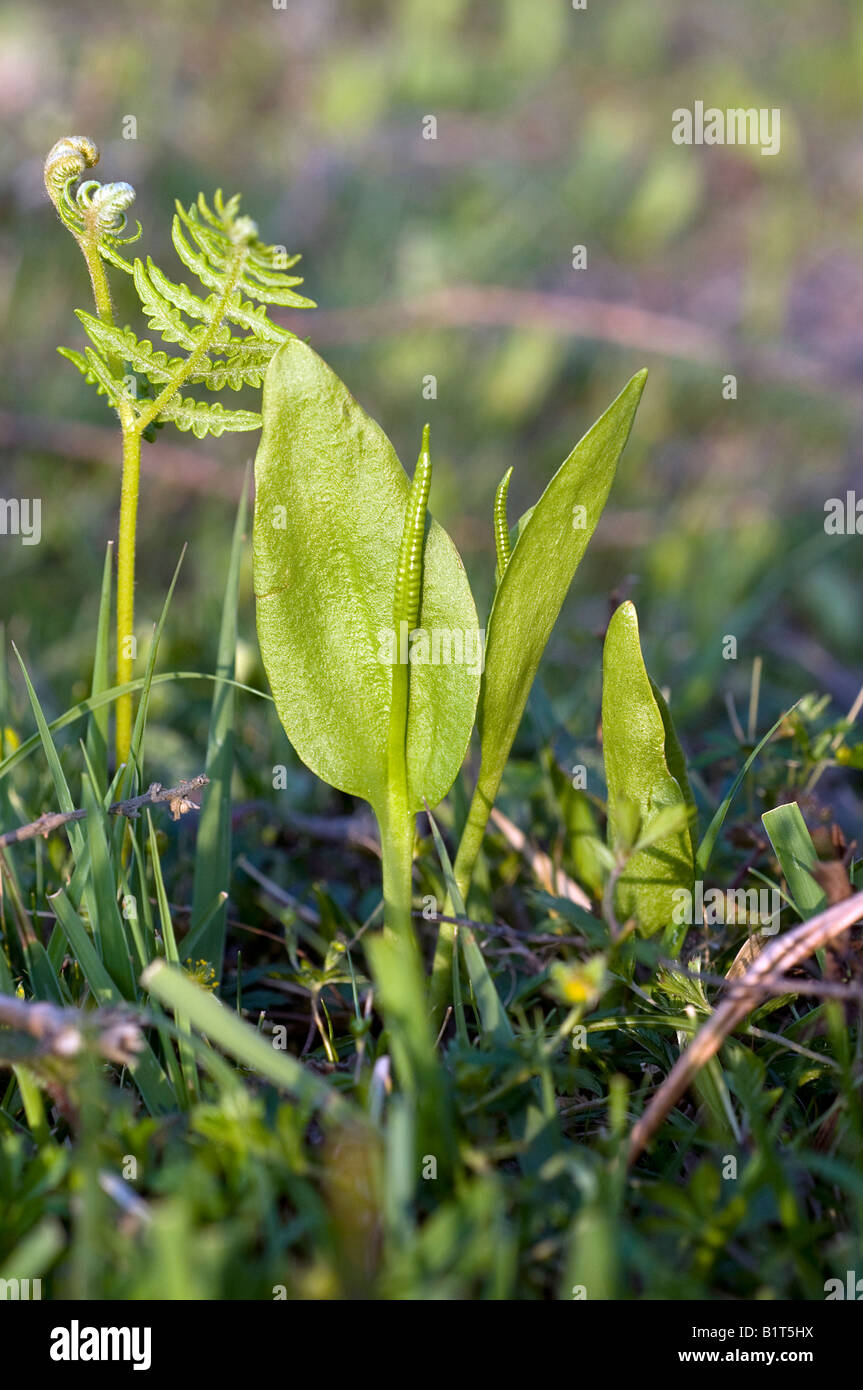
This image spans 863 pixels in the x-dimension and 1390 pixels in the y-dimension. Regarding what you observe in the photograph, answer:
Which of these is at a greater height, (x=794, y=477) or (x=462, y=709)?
(x=794, y=477)

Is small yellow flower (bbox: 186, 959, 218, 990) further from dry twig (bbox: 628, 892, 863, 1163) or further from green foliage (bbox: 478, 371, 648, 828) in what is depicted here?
dry twig (bbox: 628, 892, 863, 1163)

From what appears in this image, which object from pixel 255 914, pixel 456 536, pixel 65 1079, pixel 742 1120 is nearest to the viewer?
pixel 65 1079

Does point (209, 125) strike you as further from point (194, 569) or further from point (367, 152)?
point (194, 569)

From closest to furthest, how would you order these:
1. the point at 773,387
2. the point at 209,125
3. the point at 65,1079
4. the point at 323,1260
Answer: the point at 323,1260 → the point at 65,1079 → the point at 773,387 → the point at 209,125

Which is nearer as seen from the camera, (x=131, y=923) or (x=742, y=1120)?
(x=742, y=1120)

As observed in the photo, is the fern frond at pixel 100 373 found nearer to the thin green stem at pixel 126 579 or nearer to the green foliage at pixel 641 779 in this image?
the thin green stem at pixel 126 579

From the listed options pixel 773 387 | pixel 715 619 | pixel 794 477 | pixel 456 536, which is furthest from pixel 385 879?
pixel 773 387

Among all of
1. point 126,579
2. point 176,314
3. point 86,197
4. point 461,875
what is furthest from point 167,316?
point 461,875
